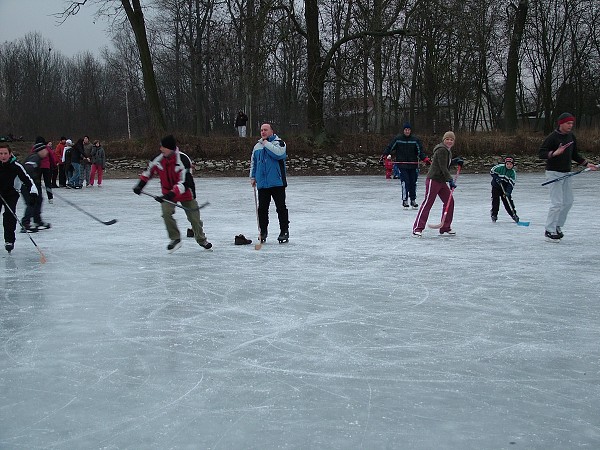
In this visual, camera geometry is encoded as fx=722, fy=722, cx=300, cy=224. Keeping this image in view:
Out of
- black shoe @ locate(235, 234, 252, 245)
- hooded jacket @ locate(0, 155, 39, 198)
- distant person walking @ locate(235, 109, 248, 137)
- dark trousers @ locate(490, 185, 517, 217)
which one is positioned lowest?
black shoe @ locate(235, 234, 252, 245)

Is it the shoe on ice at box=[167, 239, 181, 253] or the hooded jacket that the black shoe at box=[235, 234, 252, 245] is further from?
the hooded jacket

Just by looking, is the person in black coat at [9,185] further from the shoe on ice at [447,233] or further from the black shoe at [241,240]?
the shoe on ice at [447,233]

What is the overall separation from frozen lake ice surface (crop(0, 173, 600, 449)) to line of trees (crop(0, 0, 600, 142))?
1554cm

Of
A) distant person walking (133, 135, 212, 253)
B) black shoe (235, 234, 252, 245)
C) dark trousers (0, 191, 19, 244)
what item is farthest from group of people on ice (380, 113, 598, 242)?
dark trousers (0, 191, 19, 244)

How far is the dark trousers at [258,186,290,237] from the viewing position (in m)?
8.79

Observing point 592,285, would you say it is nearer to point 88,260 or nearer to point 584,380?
point 584,380

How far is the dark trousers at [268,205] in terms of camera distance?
8.79 m

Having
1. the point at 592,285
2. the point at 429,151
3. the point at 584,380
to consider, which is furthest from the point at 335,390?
the point at 429,151

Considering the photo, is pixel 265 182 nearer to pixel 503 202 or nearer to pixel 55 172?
pixel 503 202

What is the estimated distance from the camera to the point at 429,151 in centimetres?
2648

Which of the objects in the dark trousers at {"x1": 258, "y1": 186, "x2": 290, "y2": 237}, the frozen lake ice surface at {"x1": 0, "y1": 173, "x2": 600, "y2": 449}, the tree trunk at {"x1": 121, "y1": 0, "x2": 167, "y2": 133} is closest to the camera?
the frozen lake ice surface at {"x1": 0, "y1": 173, "x2": 600, "y2": 449}

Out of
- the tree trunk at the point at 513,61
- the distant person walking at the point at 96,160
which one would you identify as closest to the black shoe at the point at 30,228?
the distant person walking at the point at 96,160

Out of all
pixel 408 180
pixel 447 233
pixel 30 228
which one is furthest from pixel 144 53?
pixel 447 233

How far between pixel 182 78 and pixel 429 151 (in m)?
26.5
